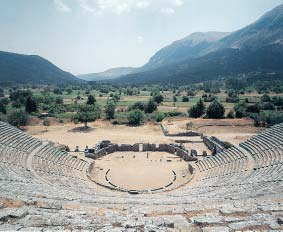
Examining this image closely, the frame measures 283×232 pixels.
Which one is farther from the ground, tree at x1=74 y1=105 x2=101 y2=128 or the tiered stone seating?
the tiered stone seating

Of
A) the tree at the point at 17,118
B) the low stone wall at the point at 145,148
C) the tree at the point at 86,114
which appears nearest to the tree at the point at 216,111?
the tree at the point at 86,114

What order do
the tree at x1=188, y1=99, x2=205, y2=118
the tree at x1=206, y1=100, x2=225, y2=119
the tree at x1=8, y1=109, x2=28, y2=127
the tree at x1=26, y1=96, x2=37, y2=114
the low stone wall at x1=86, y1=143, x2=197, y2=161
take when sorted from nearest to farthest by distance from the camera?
1. the low stone wall at x1=86, y1=143, x2=197, y2=161
2. the tree at x1=8, y1=109, x2=28, y2=127
3. the tree at x1=206, y1=100, x2=225, y2=119
4. the tree at x1=188, y1=99, x2=205, y2=118
5. the tree at x1=26, y1=96, x2=37, y2=114

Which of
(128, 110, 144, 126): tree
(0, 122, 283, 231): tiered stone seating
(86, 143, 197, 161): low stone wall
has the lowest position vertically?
(86, 143, 197, 161): low stone wall

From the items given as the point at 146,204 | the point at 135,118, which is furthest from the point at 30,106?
the point at 146,204

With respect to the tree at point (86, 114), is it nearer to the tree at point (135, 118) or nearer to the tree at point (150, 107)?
the tree at point (135, 118)

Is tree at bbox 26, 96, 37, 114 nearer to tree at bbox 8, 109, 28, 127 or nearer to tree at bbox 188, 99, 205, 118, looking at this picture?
tree at bbox 8, 109, 28, 127

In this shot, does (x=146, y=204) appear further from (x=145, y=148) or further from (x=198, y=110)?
(x=198, y=110)

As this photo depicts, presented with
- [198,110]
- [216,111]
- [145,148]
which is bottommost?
[145,148]

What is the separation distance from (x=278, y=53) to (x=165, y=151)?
18738cm

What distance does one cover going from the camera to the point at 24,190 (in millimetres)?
16484

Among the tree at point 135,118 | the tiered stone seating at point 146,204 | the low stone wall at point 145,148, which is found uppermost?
the tiered stone seating at point 146,204

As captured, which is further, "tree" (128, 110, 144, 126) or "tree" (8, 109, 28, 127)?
"tree" (128, 110, 144, 126)

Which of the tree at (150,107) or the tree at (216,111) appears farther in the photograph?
the tree at (150,107)

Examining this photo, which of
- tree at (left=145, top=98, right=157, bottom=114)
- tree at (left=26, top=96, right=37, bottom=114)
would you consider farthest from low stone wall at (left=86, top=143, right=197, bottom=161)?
tree at (left=26, top=96, right=37, bottom=114)
